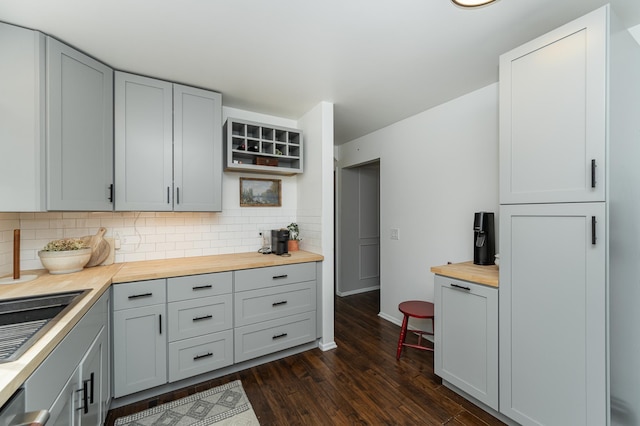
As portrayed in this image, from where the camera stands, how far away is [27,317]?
127cm

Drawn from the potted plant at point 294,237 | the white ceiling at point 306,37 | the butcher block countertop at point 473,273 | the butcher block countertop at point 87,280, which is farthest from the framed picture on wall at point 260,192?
the butcher block countertop at point 473,273

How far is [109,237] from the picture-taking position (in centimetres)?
236

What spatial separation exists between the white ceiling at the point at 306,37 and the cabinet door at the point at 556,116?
0.24 metres

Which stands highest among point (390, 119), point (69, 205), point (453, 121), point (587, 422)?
point (390, 119)

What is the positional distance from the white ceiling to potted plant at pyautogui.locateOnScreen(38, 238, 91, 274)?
1.39 metres

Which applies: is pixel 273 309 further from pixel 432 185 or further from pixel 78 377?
pixel 432 185

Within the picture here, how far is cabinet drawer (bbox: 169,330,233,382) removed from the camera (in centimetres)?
209

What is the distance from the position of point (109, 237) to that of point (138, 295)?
753 millimetres

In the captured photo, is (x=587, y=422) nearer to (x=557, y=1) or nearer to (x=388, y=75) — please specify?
(x=557, y=1)

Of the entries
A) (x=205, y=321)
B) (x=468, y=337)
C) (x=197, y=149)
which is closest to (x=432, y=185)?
(x=468, y=337)

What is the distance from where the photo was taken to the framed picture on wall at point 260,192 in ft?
9.99

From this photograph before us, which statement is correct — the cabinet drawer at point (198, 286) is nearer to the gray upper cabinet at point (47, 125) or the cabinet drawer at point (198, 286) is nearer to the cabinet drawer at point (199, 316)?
the cabinet drawer at point (199, 316)

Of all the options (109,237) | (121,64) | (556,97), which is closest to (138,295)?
(109,237)

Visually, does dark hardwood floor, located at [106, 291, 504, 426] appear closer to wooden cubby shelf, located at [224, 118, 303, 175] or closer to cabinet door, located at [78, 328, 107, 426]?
cabinet door, located at [78, 328, 107, 426]
